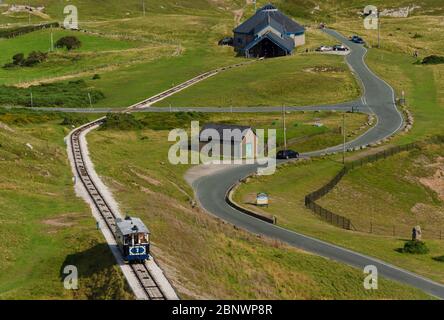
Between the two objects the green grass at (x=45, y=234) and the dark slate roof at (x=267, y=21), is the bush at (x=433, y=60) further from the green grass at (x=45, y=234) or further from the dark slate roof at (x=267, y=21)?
the green grass at (x=45, y=234)

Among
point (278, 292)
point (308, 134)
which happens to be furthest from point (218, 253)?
point (308, 134)

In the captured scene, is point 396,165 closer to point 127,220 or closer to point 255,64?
point 127,220

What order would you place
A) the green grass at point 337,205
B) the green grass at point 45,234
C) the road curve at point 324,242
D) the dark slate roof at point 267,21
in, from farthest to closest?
the dark slate roof at point 267,21 → the green grass at point 337,205 → the road curve at point 324,242 → the green grass at point 45,234

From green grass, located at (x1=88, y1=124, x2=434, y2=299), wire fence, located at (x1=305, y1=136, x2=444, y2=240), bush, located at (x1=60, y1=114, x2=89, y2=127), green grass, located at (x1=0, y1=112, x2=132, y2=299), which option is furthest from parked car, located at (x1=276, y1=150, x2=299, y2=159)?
bush, located at (x1=60, y1=114, x2=89, y2=127)

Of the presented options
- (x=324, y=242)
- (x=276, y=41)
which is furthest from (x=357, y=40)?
(x=324, y=242)

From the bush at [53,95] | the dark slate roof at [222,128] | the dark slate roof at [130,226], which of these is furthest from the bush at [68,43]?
the dark slate roof at [130,226]

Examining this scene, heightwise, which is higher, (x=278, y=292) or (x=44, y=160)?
(x=44, y=160)
